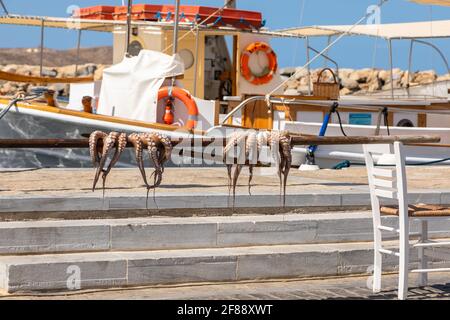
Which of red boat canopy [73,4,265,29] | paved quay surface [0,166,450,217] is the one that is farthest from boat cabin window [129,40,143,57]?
→ paved quay surface [0,166,450,217]

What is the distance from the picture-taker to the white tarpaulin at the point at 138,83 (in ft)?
57.9

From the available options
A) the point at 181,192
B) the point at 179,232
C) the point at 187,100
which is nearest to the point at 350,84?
the point at 187,100

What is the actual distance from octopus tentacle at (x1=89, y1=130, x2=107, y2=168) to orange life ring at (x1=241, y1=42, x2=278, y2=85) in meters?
14.5

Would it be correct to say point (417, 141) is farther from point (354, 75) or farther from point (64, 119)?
point (354, 75)

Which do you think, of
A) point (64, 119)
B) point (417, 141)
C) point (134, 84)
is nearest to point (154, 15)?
point (134, 84)

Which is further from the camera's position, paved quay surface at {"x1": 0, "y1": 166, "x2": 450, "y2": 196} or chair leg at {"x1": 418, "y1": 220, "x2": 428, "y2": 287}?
paved quay surface at {"x1": 0, "y1": 166, "x2": 450, "y2": 196}

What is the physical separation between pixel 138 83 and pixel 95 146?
36.5 feet

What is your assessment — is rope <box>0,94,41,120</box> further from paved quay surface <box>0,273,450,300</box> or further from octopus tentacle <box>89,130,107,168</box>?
octopus tentacle <box>89,130,107,168</box>

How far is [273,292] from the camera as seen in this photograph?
24.8 ft

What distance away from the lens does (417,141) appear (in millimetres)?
8039

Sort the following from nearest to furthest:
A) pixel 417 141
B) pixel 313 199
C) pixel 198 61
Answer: pixel 417 141 < pixel 313 199 < pixel 198 61

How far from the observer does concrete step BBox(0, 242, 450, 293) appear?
7203 mm
